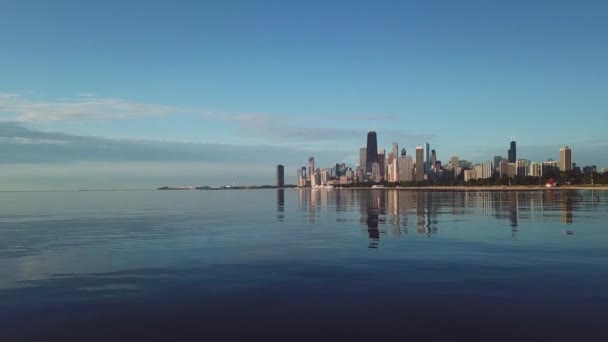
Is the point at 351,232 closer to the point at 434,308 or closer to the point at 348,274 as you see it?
the point at 348,274

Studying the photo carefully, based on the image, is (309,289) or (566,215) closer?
(309,289)

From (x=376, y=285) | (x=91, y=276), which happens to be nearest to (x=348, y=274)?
(x=376, y=285)

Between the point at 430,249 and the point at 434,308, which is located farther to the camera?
the point at 430,249

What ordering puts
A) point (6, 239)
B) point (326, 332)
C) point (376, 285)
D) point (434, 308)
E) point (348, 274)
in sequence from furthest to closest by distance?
1. point (6, 239)
2. point (348, 274)
3. point (376, 285)
4. point (434, 308)
5. point (326, 332)

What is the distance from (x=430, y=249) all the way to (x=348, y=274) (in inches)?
457

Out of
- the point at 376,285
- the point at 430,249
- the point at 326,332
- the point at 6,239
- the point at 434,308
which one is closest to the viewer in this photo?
the point at 326,332

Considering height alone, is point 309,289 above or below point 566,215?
above

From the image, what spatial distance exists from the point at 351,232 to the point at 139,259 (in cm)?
2343

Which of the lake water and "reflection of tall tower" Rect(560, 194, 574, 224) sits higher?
the lake water

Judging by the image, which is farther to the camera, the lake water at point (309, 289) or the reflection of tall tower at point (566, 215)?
the reflection of tall tower at point (566, 215)

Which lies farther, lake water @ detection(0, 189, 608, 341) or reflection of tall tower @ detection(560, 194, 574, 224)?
reflection of tall tower @ detection(560, 194, 574, 224)

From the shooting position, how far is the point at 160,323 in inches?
707

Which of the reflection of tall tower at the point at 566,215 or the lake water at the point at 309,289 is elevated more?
the lake water at the point at 309,289

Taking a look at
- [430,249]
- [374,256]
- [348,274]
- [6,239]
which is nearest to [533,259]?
[430,249]
